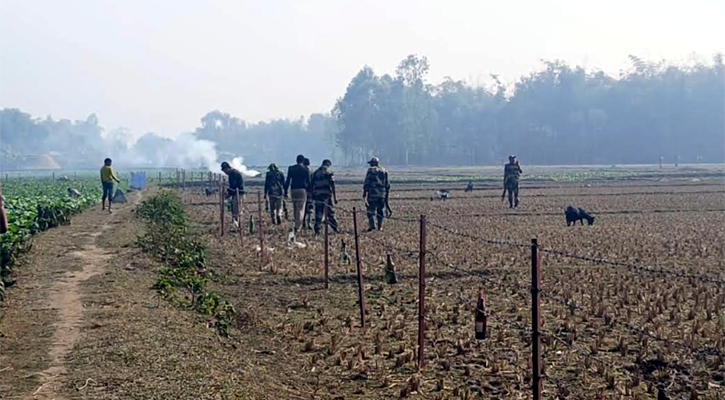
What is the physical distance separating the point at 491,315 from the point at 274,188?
1208 centimetres

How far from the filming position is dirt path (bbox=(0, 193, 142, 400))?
7269 mm

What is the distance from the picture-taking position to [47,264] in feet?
46.9

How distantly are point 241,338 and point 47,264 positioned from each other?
5.78m

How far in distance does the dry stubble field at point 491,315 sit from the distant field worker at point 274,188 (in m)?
0.84

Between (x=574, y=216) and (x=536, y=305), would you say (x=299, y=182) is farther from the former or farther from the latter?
(x=536, y=305)

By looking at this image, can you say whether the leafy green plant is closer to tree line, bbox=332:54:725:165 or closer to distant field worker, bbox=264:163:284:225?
distant field worker, bbox=264:163:284:225

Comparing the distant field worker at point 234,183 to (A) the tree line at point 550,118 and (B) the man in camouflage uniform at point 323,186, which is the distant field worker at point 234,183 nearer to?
(B) the man in camouflage uniform at point 323,186

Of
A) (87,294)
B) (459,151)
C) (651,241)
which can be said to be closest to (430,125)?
(459,151)

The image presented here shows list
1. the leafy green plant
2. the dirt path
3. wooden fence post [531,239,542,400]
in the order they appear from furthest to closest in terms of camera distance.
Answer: the leafy green plant, the dirt path, wooden fence post [531,239,542,400]

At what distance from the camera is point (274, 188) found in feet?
72.2

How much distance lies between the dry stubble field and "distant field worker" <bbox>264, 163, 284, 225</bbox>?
0.84 metres

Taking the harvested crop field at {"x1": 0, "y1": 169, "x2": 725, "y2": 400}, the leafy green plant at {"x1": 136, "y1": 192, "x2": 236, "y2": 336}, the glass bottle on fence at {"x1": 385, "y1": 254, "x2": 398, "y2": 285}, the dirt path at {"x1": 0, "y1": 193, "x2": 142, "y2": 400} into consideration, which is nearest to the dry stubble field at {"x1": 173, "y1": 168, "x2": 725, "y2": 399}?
the harvested crop field at {"x1": 0, "y1": 169, "x2": 725, "y2": 400}

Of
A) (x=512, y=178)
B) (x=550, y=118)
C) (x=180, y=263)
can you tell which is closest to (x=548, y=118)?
(x=550, y=118)

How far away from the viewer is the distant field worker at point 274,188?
21.7 m
